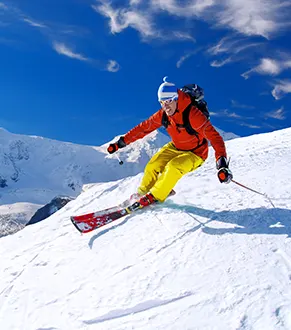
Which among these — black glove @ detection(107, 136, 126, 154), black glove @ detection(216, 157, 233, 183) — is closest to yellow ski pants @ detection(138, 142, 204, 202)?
black glove @ detection(216, 157, 233, 183)

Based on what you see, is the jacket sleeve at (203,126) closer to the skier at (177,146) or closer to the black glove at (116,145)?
the skier at (177,146)

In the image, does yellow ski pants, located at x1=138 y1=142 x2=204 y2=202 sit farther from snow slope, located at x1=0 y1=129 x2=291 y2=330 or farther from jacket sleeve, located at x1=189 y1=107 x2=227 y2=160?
jacket sleeve, located at x1=189 y1=107 x2=227 y2=160

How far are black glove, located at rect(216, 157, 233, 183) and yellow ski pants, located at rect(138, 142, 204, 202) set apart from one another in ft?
2.54

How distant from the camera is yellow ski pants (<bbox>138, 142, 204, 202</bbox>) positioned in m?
7.20

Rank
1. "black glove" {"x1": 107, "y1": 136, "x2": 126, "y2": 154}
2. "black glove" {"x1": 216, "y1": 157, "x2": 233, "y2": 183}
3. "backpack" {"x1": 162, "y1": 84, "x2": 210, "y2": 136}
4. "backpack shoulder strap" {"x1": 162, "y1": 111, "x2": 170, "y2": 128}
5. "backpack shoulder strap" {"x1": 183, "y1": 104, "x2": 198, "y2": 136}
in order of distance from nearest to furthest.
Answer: "black glove" {"x1": 216, "y1": 157, "x2": 233, "y2": 183}
"backpack shoulder strap" {"x1": 183, "y1": 104, "x2": 198, "y2": 136}
"backpack" {"x1": 162, "y1": 84, "x2": 210, "y2": 136}
"backpack shoulder strap" {"x1": 162, "y1": 111, "x2": 170, "y2": 128}
"black glove" {"x1": 107, "y1": 136, "x2": 126, "y2": 154}

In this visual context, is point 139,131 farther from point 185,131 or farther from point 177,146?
point 185,131

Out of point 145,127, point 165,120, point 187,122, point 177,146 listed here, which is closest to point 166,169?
point 177,146

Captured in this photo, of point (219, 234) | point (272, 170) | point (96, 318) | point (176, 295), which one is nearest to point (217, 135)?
point (219, 234)

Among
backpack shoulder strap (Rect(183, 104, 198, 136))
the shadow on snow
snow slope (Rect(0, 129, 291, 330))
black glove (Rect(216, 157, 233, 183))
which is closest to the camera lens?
snow slope (Rect(0, 129, 291, 330))

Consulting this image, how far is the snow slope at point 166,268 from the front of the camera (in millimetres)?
4301

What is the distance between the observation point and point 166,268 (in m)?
5.20

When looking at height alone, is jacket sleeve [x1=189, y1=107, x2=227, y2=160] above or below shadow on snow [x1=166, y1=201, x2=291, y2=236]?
above

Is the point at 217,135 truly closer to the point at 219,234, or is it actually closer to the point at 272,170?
the point at 219,234

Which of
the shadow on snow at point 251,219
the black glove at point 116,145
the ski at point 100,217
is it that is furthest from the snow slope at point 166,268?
the black glove at point 116,145
